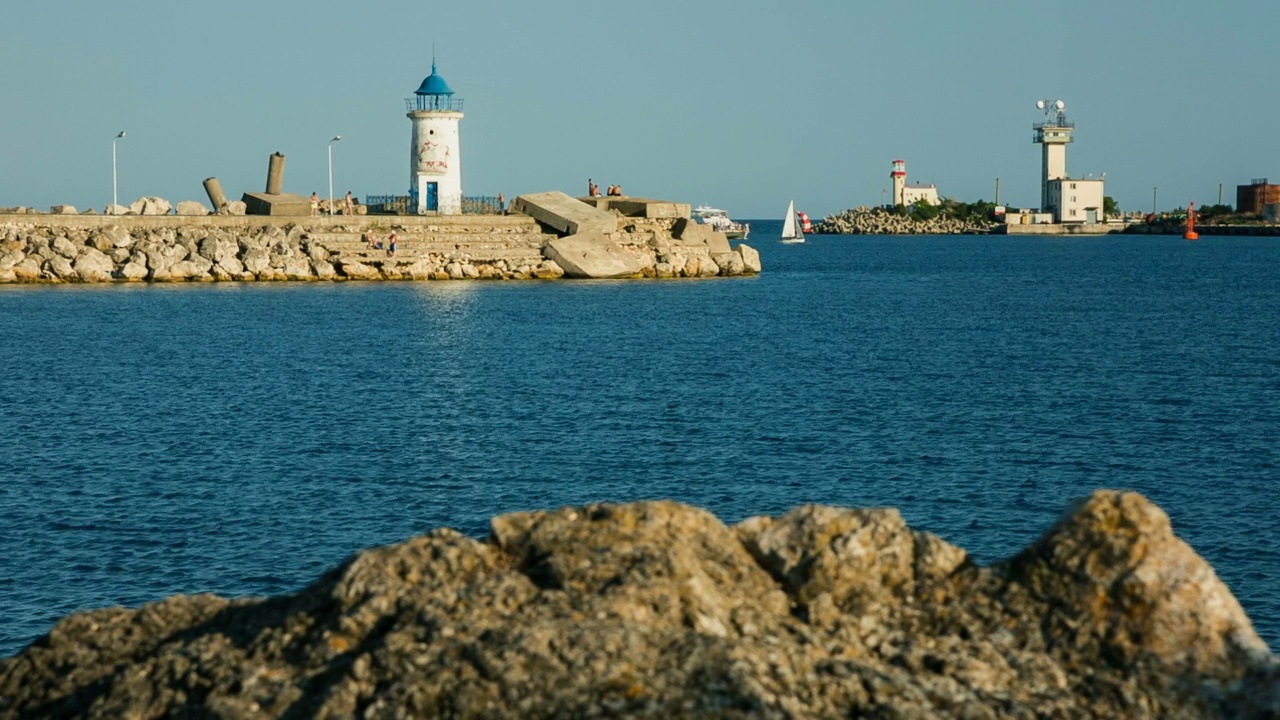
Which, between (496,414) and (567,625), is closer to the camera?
(567,625)

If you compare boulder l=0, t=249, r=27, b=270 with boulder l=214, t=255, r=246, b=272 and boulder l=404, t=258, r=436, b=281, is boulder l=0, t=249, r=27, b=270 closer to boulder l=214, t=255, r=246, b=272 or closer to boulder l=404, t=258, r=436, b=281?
boulder l=214, t=255, r=246, b=272

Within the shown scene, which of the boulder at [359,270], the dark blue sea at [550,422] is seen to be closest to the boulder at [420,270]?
the boulder at [359,270]

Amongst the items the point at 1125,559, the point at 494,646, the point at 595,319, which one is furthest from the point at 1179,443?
the point at 595,319

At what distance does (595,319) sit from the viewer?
48.9m

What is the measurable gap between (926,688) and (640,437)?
65.8ft

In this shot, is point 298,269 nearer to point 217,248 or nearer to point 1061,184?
point 217,248

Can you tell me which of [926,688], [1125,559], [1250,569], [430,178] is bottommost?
[1250,569]

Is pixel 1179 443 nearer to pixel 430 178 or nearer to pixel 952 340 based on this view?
pixel 952 340

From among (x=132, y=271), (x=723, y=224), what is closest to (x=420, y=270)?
(x=132, y=271)

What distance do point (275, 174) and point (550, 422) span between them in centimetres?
4497

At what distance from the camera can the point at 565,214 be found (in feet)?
213

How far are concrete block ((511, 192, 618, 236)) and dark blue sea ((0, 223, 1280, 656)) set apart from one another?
27.5ft

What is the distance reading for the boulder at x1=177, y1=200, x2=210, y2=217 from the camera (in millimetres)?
63531

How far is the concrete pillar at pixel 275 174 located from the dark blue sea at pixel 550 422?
12886mm
